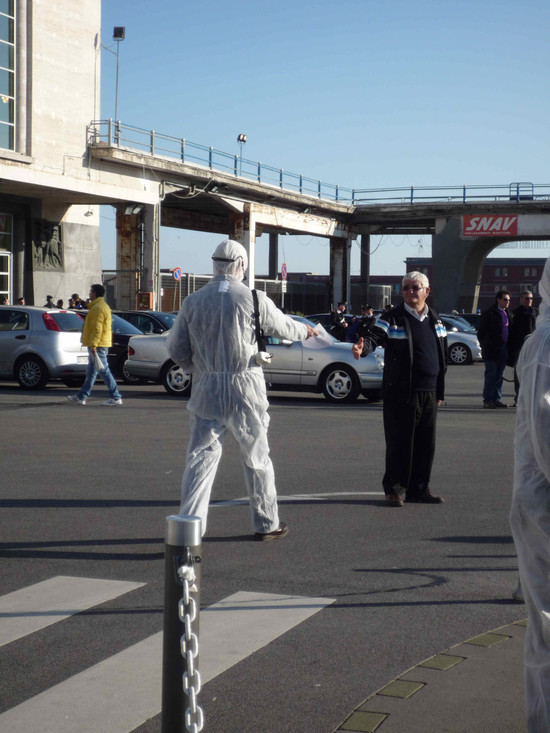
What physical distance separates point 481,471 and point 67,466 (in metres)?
4.11

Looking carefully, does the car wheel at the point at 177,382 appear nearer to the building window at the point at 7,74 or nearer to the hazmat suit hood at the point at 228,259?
the hazmat suit hood at the point at 228,259

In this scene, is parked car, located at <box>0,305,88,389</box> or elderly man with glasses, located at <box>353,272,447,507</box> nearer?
elderly man with glasses, located at <box>353,272,447,507</box>

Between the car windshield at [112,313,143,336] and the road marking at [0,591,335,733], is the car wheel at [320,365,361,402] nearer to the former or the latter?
the car windshield at [112,313,143,336]

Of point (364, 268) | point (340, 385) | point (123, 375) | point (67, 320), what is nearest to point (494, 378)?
point (340, 385)

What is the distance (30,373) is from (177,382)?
3171mm

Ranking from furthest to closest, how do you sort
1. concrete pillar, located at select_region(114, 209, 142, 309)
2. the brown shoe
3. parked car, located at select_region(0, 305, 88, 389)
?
concrete pillar, located at select_region(114, 209, 142, 309) → parked car, located at select_region(0, 305, 88, 389) → the brown shoe

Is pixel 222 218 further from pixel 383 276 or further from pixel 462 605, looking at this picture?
pixel 383 276

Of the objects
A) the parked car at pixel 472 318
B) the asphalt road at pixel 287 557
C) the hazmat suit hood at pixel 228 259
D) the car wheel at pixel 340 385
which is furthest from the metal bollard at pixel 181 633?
the parked car at pixel 472 318

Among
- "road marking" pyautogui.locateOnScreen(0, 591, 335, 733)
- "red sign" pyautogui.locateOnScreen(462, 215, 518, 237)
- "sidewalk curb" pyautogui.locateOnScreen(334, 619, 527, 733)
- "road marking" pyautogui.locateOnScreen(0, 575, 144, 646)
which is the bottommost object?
"road marking" pyautogui.locateOnScreen(0, 575, 144, 646)

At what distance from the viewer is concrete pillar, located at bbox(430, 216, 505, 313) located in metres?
46.8

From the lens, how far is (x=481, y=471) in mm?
9914

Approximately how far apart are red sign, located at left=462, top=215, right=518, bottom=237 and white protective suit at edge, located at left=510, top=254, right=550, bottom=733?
4392 cm

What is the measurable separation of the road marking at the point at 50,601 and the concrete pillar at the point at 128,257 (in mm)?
30746

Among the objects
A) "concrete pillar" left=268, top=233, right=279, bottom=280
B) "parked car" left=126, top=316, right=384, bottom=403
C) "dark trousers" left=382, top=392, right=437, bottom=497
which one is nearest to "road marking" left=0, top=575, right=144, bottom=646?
"dark trousers" left=382, top=392, right=437, bottom=497
